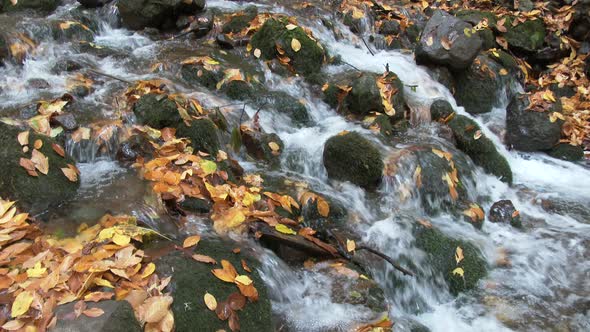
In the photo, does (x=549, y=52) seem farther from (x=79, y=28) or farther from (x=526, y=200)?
(x=79, y=28)

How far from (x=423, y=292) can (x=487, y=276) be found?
34.1 inches

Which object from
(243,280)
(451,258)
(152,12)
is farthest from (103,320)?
(152,12)

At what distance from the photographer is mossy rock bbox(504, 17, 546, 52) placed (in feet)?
33.8

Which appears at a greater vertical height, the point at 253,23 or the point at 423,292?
the point at 253,23

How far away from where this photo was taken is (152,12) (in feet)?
28.8

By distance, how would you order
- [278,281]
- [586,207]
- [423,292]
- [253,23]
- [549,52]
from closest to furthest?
1. [278,281]
2. [423,292]
3. [586,207]
4. [253,23]
5. [549,52]

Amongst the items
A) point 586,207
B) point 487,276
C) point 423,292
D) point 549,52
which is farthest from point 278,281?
point 549,52

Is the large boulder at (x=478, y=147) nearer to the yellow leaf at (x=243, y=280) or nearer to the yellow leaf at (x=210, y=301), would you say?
the yellow leaf at (x=243, y=280)

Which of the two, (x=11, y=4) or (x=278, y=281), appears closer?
(x=278, y=281)

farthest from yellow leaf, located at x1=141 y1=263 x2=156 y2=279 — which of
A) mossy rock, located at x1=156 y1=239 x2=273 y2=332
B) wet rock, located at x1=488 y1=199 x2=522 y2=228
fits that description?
wet rock, located at x1=488 y1=199 x2=522 y2=228

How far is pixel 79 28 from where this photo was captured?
8391mm

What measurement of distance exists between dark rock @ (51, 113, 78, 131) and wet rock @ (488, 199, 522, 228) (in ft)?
17.8

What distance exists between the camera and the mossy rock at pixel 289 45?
8.12 m

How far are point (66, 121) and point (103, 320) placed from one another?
3418 mm
